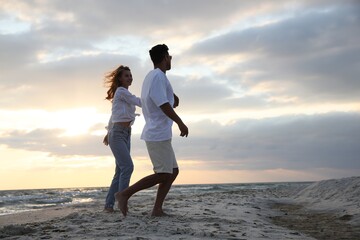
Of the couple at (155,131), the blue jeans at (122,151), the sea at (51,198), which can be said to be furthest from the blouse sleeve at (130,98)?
the sea at (51,198)

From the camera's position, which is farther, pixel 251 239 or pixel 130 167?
pixel 130 167

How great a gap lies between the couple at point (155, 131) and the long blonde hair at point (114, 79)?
264mm

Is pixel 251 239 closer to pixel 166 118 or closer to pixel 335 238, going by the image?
pixel 335 238

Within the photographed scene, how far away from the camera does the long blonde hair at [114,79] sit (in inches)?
229

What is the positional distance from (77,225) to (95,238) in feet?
3.44

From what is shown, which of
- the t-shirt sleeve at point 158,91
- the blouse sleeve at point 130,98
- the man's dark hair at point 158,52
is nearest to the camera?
the t-shirt sleeve at point 158,91

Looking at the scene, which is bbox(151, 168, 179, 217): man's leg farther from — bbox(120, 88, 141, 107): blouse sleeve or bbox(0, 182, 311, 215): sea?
bbox(0, 182, 311, 215): sea

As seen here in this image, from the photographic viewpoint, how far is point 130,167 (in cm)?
551

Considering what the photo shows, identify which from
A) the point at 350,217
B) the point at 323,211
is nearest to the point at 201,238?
the point at 350,217

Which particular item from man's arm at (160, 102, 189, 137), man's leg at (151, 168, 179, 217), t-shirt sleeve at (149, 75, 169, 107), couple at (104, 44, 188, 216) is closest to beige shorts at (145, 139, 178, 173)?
couple at (104, 44, 188, 216)

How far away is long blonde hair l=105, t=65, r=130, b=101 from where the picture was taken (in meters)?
5.82

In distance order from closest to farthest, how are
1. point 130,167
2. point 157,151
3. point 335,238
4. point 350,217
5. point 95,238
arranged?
point 95,238 → point 335,238 → point 157,151 → point 130,167 → point 350,217

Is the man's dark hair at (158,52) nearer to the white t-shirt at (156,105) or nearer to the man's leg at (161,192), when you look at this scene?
the white t-shirt at (156,105)

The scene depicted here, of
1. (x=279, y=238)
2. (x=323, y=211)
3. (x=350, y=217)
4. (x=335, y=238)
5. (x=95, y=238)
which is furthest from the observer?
(x=323, y=211)
